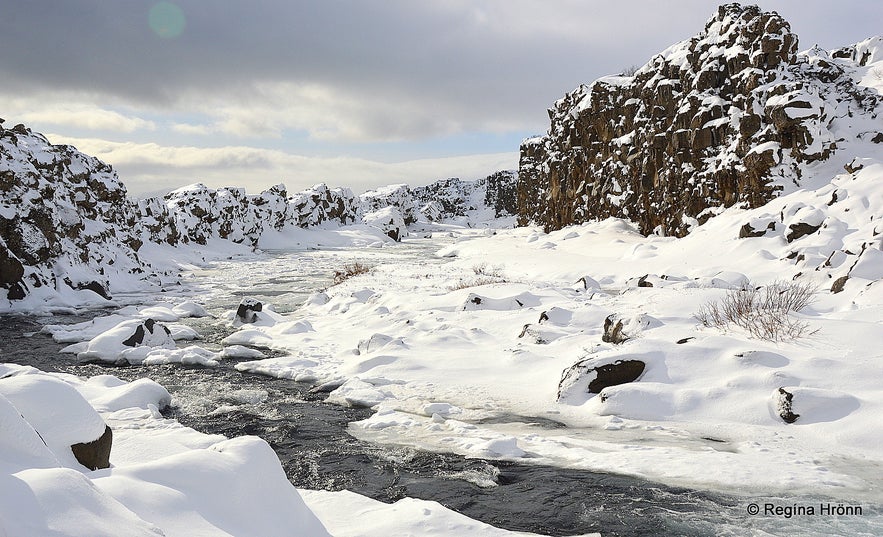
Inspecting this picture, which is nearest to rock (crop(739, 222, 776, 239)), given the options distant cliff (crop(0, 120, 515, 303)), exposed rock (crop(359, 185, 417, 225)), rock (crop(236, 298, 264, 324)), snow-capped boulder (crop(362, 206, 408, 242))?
rock (crop(236, 298, 264, 324))

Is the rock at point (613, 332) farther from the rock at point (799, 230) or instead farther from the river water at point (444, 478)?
the rock at point (799, 230)

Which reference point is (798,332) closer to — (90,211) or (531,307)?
(531,307)

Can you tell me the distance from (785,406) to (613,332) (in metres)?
3.90

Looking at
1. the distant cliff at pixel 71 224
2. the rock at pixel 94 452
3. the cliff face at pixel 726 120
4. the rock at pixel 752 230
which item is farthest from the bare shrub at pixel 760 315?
the distant cliff at pixel 71 224

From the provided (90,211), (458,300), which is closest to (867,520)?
(458,300)

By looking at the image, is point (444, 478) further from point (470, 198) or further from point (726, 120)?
point (470, 198)

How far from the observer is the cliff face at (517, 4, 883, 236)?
25.1m

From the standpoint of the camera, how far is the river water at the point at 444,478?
18.3 ft

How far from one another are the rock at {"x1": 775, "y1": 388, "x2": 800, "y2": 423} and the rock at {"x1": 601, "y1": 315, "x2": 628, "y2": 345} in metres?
3.33

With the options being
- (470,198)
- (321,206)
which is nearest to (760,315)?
(321,206)

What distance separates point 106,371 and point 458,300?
967cm

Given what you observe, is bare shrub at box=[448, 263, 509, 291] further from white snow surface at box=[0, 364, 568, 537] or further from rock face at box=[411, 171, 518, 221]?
rock face at box=[411, 171, 518, 221]

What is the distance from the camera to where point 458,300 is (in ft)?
58.4

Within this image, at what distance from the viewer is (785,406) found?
7.89m
